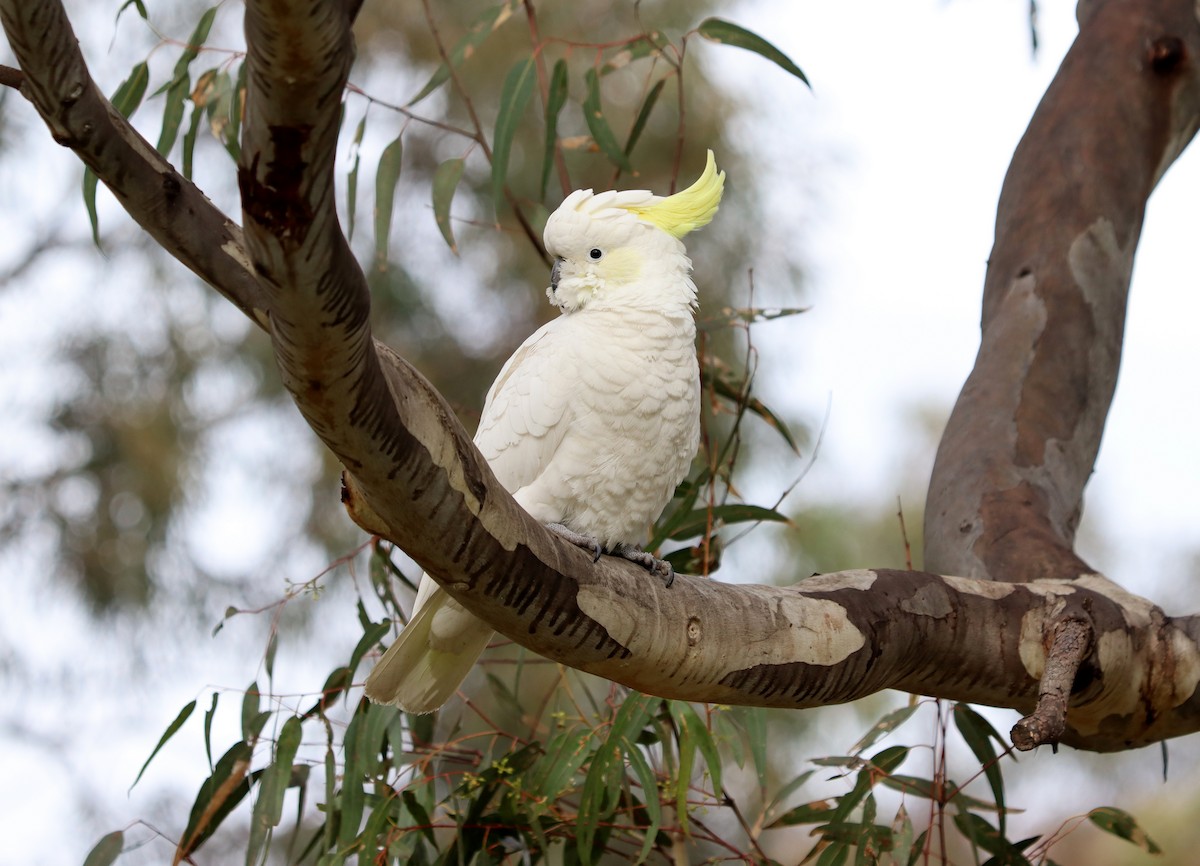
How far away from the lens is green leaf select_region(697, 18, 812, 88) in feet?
5.88

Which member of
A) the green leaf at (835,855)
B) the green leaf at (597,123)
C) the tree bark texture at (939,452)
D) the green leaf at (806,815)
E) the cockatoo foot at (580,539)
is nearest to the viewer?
the tree bark texture at (939,452)

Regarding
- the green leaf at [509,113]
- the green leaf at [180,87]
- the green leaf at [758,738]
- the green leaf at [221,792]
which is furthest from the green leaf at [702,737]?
the green leaf at [180,87]

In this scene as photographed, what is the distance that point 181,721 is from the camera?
165 centimetres

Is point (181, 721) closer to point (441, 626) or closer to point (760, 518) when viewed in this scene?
point (441, 626)

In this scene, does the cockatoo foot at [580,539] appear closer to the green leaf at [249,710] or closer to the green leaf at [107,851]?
the green leaf at [249,710]

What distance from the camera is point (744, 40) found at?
183 centimetres

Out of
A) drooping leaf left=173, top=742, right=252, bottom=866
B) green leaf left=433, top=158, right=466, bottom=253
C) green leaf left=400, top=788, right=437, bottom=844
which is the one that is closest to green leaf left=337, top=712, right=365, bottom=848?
green leaf left=400, top=788, right=437, bottom=844

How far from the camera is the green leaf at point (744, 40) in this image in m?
1.79

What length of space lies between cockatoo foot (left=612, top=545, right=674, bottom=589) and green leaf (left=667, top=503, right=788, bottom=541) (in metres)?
0.31

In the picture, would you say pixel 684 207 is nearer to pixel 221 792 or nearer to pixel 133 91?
pixel 133 91

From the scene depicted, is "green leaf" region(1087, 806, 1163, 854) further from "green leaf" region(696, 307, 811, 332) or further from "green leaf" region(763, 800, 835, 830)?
"green leaf" region(696, 307, 811, 332)

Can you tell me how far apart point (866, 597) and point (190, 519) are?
2939mm

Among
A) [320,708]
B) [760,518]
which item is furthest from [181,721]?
[760,518]

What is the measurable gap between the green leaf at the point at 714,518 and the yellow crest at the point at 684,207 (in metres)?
0.47
